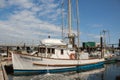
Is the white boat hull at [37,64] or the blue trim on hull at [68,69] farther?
the blue trim on hull at [68,69]

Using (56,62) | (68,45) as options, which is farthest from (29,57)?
(68,45)

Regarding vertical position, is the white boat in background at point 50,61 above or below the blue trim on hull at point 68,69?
above

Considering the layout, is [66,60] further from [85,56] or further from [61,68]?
[85,56]

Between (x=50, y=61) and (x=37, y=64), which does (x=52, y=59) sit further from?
(x=37, y=64)

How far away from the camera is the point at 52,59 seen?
27.8 m

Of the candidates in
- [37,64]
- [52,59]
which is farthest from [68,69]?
[37,64]

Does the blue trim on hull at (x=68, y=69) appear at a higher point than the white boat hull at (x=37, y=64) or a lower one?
lower

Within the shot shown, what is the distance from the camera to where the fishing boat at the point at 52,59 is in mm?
27141

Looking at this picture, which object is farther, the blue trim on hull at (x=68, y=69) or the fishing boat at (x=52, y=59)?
the blue trim on hull at (x=68, y=69)

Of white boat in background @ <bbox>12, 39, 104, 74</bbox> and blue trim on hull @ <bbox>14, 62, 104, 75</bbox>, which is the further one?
blue trim on hull @ <bbox>14, 62, 104, 75</bbox>

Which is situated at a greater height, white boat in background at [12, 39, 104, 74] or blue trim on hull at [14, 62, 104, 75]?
white boat in background at [12, 39, 104, 74]

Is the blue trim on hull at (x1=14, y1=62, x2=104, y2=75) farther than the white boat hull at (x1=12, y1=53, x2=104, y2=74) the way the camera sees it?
Yes

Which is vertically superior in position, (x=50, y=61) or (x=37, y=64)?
(x=50, y=61)

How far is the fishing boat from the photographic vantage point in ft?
89.0
